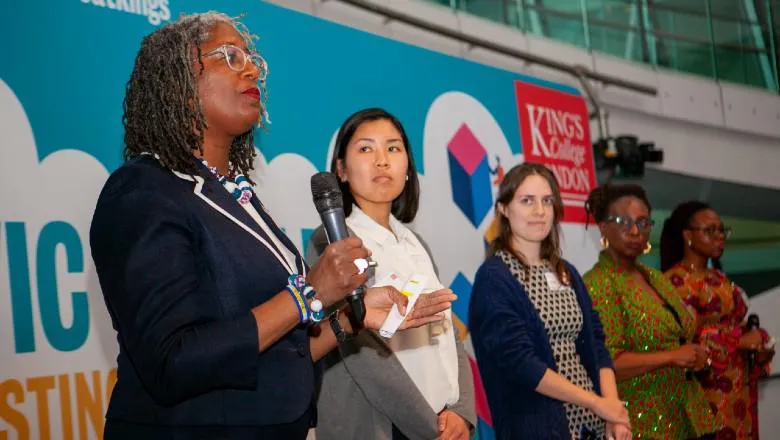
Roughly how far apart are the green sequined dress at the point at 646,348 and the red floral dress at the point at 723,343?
339 millimetres

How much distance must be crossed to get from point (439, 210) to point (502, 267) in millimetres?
1135

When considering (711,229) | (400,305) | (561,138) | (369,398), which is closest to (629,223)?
(711,229)

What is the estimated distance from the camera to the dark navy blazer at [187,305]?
1646mm

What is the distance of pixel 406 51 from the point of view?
4.72 m

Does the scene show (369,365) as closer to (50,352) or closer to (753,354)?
(50,352)

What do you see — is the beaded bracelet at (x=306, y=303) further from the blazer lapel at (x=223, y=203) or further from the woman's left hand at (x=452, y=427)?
the woman's left hand at (x=452, y=427)

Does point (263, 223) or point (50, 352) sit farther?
point (50, 352)

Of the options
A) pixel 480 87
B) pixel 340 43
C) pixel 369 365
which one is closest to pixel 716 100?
pixel 480 87

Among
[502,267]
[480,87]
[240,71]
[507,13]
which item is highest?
[507,13]

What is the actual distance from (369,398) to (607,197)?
218 cm

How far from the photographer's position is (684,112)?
7590 millimetres

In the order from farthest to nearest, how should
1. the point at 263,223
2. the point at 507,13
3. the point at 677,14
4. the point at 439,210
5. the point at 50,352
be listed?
1. the point at 677,14
2. the point at 507,13
3. the point at 439,210
4. the point at 50,352
5. the point at 263,223

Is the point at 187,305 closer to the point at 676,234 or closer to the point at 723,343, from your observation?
the point at 723,343

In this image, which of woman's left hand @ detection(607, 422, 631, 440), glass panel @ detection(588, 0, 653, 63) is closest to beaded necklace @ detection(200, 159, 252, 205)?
woman's left hand @ detection(607, 422, 631, 440)
